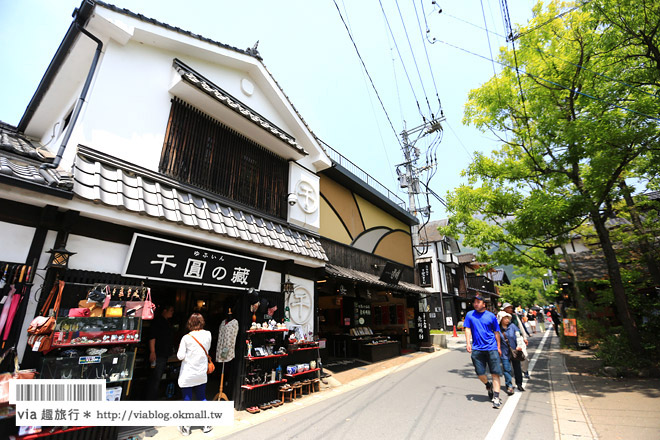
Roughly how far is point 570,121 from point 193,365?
11805 mm

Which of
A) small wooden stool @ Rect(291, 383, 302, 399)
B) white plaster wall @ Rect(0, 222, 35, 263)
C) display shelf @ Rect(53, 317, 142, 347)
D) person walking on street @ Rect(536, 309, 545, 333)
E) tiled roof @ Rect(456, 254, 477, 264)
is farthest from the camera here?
tiled roof @ Rect(456, 254, 477, 264)

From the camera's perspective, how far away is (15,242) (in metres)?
4.08

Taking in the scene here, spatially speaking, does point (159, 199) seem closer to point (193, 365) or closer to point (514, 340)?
point (193, 365)

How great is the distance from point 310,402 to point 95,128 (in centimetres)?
769

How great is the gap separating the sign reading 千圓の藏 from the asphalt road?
3003 millimetres

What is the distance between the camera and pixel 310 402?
7152 mm

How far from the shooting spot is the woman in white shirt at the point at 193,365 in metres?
5.16

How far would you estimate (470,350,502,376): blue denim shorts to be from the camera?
6191mm

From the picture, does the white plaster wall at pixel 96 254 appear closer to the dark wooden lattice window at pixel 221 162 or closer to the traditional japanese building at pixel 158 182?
the traditional japanese building at pixel 158 182

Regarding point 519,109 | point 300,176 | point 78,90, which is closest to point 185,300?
point 300,176

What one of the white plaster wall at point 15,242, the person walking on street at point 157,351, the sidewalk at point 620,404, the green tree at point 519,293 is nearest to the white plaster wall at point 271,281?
the person walking on street at point 157,351

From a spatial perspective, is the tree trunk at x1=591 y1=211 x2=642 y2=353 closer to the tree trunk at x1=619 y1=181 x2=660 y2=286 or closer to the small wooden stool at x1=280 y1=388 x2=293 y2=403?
the tree trunk at x1=619 y1=181 x2=660 y2=286

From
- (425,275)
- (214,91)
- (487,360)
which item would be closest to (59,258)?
(214,91)

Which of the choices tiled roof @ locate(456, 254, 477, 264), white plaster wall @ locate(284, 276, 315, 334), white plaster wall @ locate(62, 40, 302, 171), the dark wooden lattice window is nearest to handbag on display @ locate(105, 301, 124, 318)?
white plaster wall @ locate(62, 40, 302, 171)
